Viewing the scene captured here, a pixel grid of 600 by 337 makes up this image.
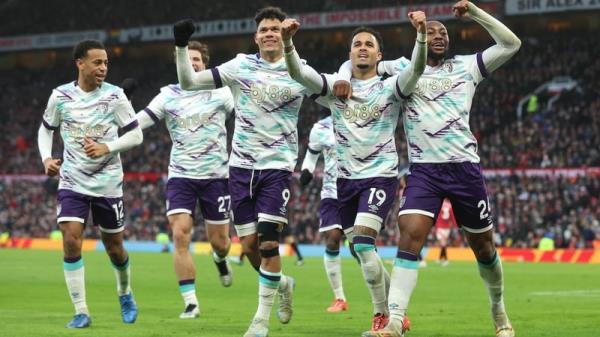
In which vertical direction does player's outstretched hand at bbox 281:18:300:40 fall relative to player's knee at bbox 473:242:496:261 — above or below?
above

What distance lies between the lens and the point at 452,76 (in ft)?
32.1

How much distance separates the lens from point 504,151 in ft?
126

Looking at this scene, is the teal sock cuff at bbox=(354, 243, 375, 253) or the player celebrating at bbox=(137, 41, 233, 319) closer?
the teal sock cuff at bbox=(354, 243, 375, 253)

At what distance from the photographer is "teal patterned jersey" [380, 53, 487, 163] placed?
9602 mm

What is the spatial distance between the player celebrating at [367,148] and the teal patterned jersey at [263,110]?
386 millimetres

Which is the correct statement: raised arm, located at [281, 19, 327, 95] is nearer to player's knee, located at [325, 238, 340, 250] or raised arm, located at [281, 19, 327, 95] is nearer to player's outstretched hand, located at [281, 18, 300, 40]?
player's outstretched hand, located at [281, 18, 300, 40]

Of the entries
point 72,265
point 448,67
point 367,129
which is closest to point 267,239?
point 367,129

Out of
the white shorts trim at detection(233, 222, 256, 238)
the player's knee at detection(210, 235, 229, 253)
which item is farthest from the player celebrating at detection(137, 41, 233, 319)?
the white shorts trim at detection(233, 222, 256, 238)

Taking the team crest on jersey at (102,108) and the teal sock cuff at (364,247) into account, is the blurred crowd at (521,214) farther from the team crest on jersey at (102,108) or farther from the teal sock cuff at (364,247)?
the teal sock cuff at (364,247)

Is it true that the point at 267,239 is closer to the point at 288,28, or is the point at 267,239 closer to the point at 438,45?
the point at 288,28

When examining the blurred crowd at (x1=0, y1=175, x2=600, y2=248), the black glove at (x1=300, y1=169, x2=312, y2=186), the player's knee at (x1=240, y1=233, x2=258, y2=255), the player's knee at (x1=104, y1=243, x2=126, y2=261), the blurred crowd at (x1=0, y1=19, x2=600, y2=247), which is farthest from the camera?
the blurred crowd at (x1=0, y1=19, x2=600, y2=247)

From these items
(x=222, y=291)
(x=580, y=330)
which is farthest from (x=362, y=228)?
(x=222, y=291)

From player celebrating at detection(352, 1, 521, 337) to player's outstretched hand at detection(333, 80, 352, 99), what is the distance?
0.56 metres

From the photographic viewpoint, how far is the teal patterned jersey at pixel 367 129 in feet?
33.5
